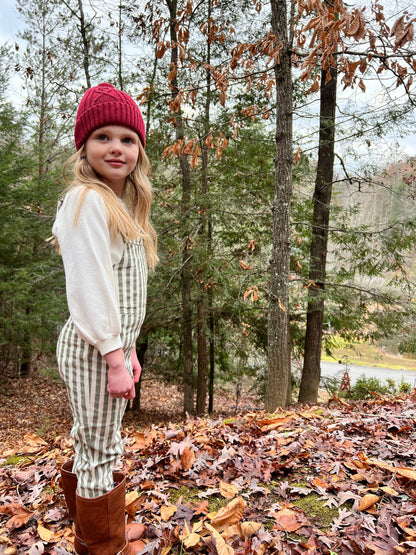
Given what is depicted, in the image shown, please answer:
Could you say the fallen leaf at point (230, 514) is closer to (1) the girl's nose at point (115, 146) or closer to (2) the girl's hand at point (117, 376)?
(2) the girl's hand at point (117, 376)

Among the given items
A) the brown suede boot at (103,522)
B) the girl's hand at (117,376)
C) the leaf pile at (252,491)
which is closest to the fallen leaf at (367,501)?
the leaf pile at (252,491)

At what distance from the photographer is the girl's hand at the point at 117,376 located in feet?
5.53

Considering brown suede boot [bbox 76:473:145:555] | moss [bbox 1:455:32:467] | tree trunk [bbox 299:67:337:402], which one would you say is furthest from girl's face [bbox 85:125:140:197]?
tree trunk [bbox 299:67:337:402]

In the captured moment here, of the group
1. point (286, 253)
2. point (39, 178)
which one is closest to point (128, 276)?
point (286, 253)

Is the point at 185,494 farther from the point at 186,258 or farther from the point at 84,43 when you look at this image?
the point at 84,43

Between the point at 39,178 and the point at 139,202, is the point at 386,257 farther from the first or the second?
the point at 39,178

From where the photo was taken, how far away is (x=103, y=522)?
5.89ft

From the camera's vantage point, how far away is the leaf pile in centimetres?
199

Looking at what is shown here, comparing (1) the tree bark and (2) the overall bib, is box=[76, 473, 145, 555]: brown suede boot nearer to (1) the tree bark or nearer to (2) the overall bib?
(2) the overall bib

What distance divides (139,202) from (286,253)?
3.34m

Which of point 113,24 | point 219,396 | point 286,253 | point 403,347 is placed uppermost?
point 113,24

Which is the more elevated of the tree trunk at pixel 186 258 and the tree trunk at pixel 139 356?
the tree trunk at pixel 186 258

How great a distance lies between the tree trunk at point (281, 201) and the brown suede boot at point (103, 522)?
3.61m

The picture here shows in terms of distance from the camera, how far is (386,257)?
9.27 meters
